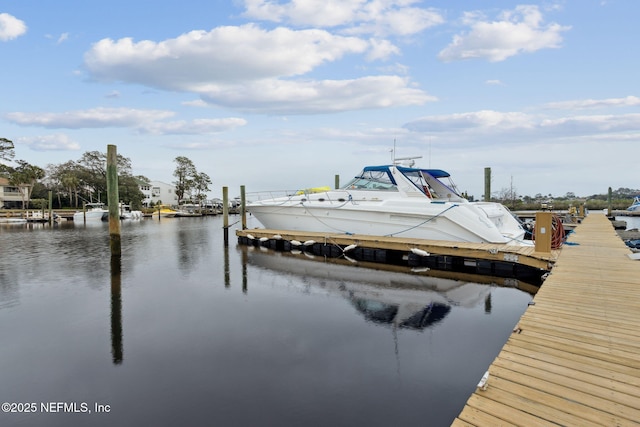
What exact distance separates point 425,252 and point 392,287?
231 centimetres

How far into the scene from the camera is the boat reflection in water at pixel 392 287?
758cm

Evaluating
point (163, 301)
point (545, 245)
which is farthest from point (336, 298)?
point (545, 245)

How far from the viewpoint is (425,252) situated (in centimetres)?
1149

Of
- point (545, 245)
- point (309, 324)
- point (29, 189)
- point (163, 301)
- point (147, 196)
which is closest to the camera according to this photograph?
point (309, 324)

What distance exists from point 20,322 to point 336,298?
6.33 m

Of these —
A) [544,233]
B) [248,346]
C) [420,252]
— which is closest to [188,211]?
[420,252]

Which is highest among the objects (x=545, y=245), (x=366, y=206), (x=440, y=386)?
(x=366, y=206)

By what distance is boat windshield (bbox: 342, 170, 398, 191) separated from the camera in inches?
564

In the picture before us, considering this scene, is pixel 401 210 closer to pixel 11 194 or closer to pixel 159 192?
pixel 11 194

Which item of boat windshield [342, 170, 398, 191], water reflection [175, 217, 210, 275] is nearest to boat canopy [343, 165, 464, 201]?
boat windshield [342, 170, 398, 191]

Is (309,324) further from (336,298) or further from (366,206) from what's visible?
(366,206)

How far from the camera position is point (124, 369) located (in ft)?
17.1

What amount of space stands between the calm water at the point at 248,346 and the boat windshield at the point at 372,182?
403cm

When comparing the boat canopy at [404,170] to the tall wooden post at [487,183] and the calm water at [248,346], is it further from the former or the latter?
the tall wooden post at [487,183]
